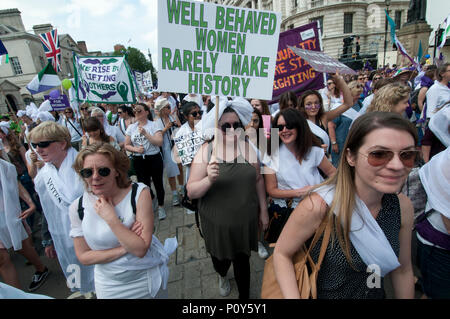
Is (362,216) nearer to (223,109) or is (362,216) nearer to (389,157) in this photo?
(389,157)

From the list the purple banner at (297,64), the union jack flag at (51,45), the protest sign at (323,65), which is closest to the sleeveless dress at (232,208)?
the protest sign at (323,65)

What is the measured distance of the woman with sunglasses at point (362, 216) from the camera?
3.86ft

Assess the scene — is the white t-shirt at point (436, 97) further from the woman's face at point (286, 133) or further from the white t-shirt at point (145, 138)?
the white t-shirt at point (145, 138)

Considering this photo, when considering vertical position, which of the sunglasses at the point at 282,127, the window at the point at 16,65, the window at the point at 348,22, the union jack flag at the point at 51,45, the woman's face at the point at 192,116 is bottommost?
the woman's face at the point at 192,116

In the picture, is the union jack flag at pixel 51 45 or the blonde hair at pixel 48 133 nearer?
the blonde hair at pixel 48 133

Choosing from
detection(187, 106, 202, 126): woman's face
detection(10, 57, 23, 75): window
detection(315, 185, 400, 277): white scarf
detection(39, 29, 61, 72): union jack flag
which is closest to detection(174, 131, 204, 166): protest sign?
detection(187, 106, 202, 126): woman's face

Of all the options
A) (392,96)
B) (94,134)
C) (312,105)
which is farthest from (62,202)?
(392,96)

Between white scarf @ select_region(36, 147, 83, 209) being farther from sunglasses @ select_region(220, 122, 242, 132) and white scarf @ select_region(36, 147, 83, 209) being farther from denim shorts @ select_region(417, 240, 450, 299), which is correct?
denim shorts @ select_region(417, 240, 450, 299)

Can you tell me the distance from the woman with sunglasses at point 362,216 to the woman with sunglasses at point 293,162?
91cm

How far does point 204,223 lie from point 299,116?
1.41 m

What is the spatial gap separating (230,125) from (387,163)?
4.05ft

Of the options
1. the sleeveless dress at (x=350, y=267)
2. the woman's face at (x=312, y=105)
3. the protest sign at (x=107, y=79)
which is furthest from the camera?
the protest sign at (x=107, y=79)

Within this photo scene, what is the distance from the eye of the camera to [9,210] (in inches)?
97.0
